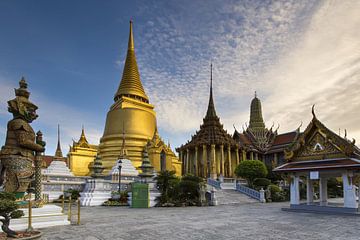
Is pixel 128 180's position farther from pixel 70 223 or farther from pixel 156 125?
pixel 70 223

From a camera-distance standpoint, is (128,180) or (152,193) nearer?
(152,193)

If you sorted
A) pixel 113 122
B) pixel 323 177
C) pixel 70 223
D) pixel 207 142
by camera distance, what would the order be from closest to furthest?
pixel 70 223
pixel 323 177
pixel 113 122
pixel 207 142

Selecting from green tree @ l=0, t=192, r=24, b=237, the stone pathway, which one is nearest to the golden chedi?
the stone pathway

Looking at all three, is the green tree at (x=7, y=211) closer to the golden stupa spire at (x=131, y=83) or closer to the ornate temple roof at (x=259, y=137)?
the golden stupa spire at (x=131, y=83)

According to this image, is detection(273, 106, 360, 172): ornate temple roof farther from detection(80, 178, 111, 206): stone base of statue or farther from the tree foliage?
detection(80, 178, 111, 206): stone base of statue

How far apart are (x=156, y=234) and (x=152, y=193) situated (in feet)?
40.4

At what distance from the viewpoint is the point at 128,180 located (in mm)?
24828

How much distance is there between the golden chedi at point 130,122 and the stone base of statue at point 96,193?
780cm

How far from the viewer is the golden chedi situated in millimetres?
30984

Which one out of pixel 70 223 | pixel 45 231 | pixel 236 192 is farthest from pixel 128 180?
pixel 45 231

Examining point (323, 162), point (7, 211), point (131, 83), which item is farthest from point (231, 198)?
point (131, 83)

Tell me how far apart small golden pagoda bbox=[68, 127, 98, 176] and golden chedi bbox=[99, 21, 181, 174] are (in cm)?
134

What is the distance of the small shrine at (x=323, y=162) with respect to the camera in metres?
12.9

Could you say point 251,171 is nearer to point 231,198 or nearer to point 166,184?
point 231,198
